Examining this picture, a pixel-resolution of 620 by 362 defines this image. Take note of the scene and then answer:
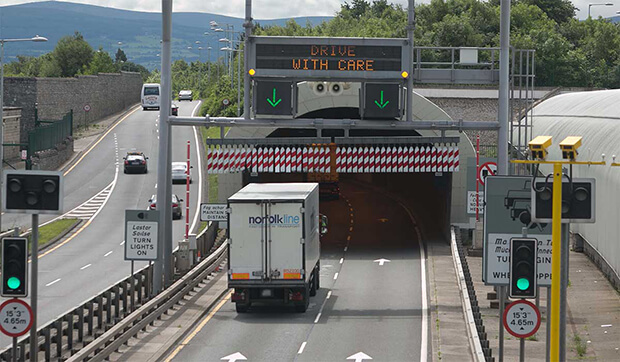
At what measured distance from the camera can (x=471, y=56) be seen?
34.6 metres

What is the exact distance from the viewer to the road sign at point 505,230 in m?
20.4

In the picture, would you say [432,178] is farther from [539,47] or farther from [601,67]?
[601,67]

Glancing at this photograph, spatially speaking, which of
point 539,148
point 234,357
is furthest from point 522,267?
point 234,357

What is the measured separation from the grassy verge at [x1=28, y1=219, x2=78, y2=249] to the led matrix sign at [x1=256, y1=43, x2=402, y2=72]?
25.2 m

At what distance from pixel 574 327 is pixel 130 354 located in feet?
40.0

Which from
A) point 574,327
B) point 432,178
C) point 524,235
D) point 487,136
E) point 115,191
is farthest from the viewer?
point 487,136

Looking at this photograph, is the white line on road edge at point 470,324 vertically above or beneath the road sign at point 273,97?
beneath

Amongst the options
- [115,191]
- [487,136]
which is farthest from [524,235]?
[487,136]

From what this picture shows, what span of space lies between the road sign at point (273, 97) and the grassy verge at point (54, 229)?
24397mm

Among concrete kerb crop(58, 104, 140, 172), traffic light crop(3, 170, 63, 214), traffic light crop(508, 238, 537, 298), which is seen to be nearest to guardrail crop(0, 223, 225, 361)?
traffic light crop(3, 170, 63, 214)

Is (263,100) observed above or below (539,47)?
below

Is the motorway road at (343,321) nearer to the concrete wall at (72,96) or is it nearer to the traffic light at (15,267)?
the traffic light at (15,267)

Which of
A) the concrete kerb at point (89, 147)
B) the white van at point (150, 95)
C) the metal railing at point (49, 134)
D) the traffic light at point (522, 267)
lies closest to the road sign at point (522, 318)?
the traffic light at point (522, 267)

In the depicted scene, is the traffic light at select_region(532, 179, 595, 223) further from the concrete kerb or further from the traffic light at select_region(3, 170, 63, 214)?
the concrete kerb
